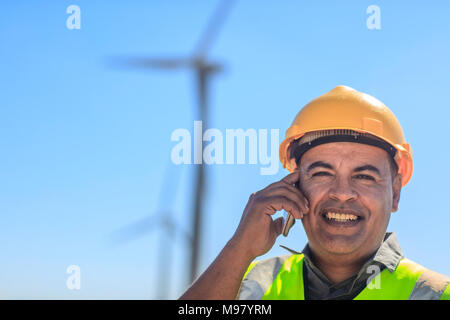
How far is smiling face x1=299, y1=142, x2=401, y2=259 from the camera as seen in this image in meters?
6.11

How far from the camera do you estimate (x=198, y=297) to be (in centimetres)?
596

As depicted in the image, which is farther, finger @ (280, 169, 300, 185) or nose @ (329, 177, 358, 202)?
finger @ (280, 169, 300, 185)

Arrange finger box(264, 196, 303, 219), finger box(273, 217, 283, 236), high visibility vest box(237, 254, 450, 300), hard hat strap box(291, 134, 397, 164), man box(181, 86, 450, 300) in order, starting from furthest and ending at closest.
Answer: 1. finger box(273, 217, 283, 236)
2. hard hat strap box(291, 134, 397, 164)
3. finger box(264, 196, 303, 219)
4. man box(181, 86, 450, 300)
5. high visibility vest box(237, 254, 450, 300)

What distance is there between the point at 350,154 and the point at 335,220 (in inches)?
29.0

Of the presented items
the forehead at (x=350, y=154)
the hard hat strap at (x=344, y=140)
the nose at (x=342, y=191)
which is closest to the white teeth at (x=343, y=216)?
the nose at (x=342, y=191)

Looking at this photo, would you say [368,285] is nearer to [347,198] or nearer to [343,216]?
[343,216]

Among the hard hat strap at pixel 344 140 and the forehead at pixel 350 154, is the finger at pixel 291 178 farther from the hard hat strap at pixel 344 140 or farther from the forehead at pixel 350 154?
the hard hat strap at pixel 344 140

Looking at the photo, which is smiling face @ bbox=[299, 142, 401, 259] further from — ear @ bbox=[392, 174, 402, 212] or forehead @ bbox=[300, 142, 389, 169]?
ear @ bbox=[392, 174, 402, 212]

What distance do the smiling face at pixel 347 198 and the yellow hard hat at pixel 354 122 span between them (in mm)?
186

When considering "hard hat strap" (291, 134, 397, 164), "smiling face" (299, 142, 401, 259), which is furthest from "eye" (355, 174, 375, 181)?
"hard hat strap" (291, 134, 397, 164)

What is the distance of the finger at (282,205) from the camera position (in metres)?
6.18

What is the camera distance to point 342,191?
20.1 ft

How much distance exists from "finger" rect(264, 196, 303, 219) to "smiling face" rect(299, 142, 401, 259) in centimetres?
22
